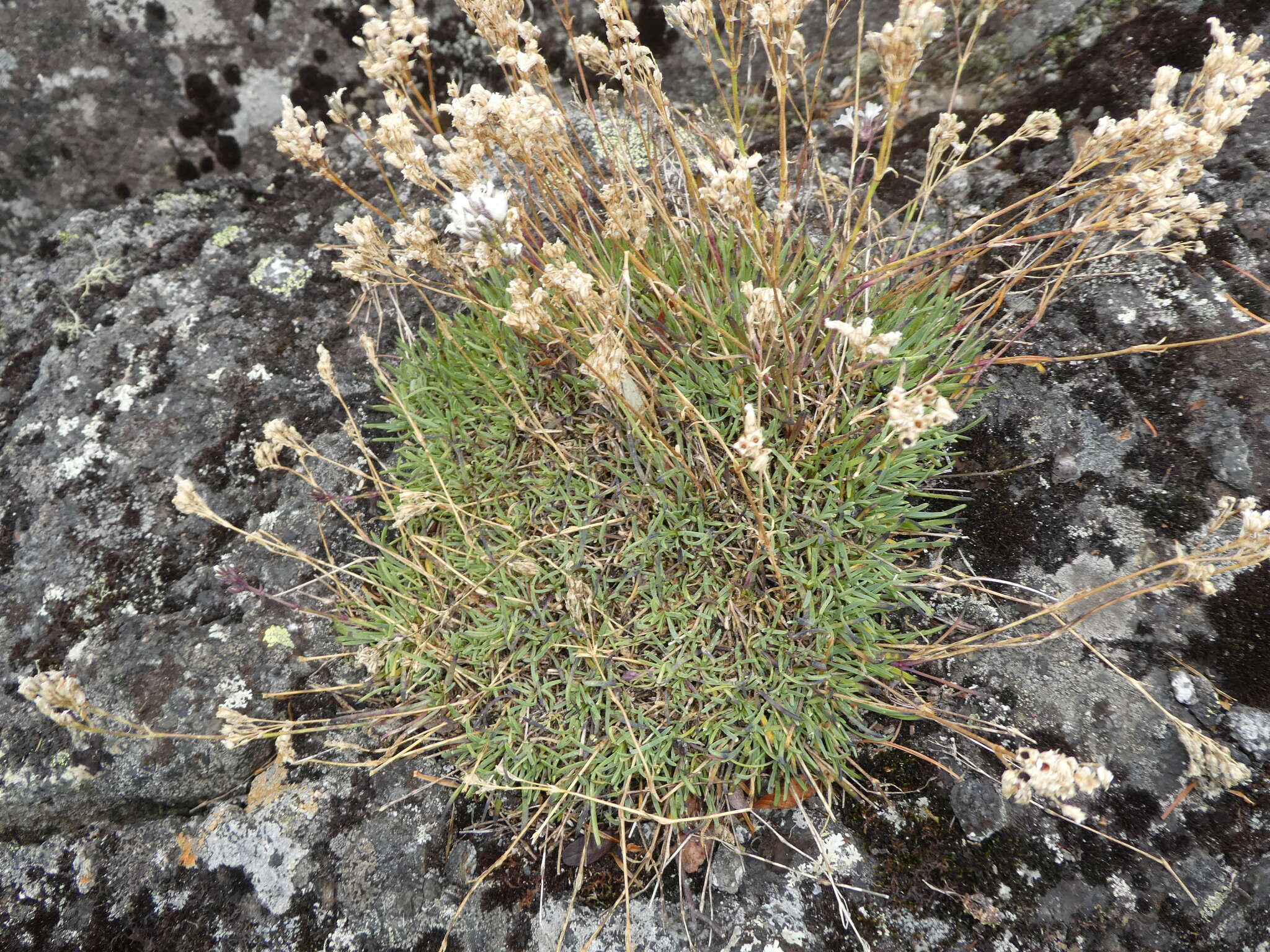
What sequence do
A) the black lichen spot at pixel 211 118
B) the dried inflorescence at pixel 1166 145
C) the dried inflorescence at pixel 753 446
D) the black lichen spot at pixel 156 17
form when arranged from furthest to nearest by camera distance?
the black lichen spot at pixel 211 118 < the black lichen spot at pixel 156 17 < the dried inflorescence at pixel 1166 145 < the dried inflorescence at pixel 753 446

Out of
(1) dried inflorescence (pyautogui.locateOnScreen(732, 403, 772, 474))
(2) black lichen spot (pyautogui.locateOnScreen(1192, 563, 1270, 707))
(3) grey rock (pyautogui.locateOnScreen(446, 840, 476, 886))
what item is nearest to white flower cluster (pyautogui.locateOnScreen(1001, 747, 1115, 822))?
(2) black lichen spot (pyautogui.locateOnScreen(1192, 563, 1270, 707))

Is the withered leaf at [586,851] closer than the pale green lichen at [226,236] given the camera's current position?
Yes

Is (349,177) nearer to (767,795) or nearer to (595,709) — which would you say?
(595,709)

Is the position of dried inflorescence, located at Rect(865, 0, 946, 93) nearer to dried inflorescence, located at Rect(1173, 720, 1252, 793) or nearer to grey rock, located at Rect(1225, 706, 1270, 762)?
dried inflorescence, located at Rect(1173, 720, 1252, 793)

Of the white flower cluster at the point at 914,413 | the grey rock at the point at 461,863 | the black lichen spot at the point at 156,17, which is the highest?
the black lichen spot at the point at 156,17

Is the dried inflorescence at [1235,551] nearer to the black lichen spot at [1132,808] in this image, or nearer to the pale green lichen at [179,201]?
the black lichen spot at [1132,808]

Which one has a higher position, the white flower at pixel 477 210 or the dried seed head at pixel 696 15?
the dried seed head at pixel 696 15

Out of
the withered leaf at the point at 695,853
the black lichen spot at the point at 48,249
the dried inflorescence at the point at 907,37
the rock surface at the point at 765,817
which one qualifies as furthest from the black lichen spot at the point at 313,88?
the withered leaf at the point at 695,853
